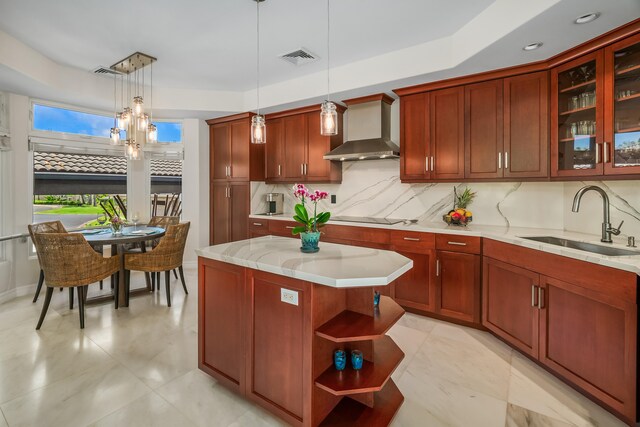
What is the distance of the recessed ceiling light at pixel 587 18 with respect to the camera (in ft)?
6.84

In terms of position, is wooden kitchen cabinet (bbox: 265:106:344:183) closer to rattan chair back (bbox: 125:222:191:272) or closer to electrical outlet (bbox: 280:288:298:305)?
rattan chair back (bbox: 125:222:191:272)

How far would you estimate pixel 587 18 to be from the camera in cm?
213

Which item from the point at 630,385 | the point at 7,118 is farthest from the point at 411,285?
the point at 7,118

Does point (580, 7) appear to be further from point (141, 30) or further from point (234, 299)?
point (141, 30)

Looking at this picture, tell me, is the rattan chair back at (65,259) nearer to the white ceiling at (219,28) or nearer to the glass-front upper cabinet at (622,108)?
the white ceiling at (219,28)

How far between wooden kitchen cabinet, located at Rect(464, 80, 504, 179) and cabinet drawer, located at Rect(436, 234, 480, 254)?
0.69 metres

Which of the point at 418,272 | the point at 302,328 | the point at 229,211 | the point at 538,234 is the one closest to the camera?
the point at 302,328

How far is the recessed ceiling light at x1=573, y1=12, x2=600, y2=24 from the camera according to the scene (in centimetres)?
208

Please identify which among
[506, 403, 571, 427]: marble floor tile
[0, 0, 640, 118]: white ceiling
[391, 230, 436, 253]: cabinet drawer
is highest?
[0, 0, 640, 118]: white ceiling

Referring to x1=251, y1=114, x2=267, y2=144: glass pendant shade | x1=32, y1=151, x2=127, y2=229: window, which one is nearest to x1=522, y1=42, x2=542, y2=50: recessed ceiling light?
x1=251, y1=114, x2=267, y2=144: glass pendant shade

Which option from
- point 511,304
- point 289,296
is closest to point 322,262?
point 289,296

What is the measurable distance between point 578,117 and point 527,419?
234 centimetres

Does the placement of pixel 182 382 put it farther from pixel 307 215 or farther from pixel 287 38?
pixel 287 38

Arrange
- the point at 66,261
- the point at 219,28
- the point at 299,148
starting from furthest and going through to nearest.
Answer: the point at 299,148 → the point at 66,261 → the point at 219,28
